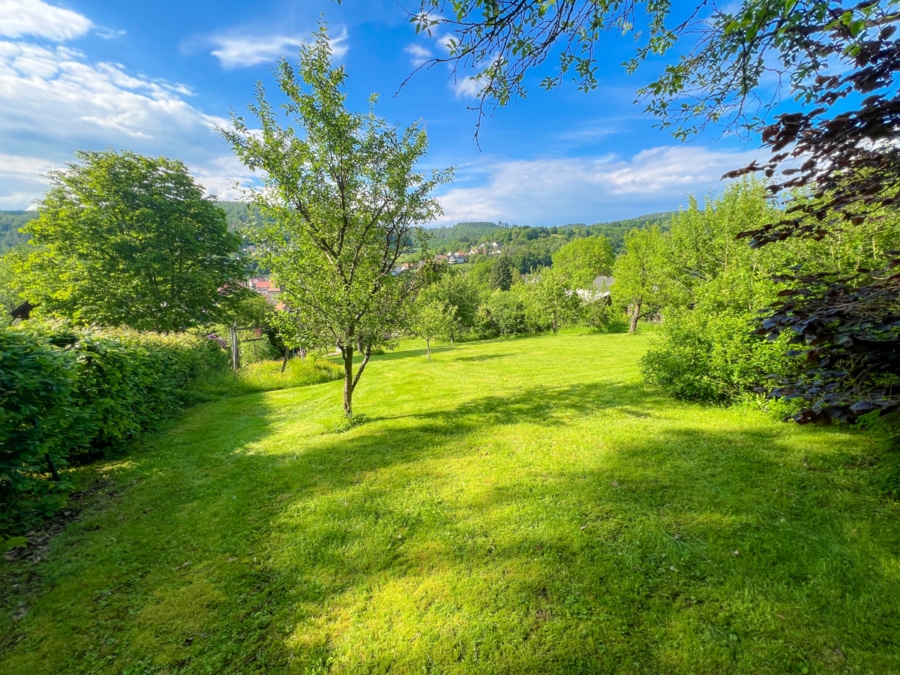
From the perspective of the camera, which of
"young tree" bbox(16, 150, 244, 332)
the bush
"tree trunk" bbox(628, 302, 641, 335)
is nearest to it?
the bush

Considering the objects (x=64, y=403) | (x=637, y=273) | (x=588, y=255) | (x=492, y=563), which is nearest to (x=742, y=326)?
(x=492, y=563)

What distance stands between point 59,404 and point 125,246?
48.2 ft

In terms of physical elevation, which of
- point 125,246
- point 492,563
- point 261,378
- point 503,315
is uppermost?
point 125,246

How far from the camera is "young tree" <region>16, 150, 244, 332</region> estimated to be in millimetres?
12914

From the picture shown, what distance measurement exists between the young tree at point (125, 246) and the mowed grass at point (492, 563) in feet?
41.0

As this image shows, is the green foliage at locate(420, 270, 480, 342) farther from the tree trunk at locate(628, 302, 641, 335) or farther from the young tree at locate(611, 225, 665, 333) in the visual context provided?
the tree trunk at locate(628, 302, 641, 335)

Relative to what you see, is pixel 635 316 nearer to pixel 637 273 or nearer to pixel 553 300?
pixel 637 273

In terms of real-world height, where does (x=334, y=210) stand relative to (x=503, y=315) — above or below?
above

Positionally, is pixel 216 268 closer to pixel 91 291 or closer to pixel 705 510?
pixel 91 291

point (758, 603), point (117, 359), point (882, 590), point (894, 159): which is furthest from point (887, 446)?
point (117, 359)

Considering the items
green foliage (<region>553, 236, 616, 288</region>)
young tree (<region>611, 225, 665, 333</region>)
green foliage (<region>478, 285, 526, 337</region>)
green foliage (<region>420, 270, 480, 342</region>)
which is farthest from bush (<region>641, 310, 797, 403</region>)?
green foliage (<region>553, 236, 616, 288</region>)

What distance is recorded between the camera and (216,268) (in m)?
15.9

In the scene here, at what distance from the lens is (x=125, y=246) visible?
44.1ft

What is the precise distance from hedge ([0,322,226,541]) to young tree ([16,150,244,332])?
8.15 metres
